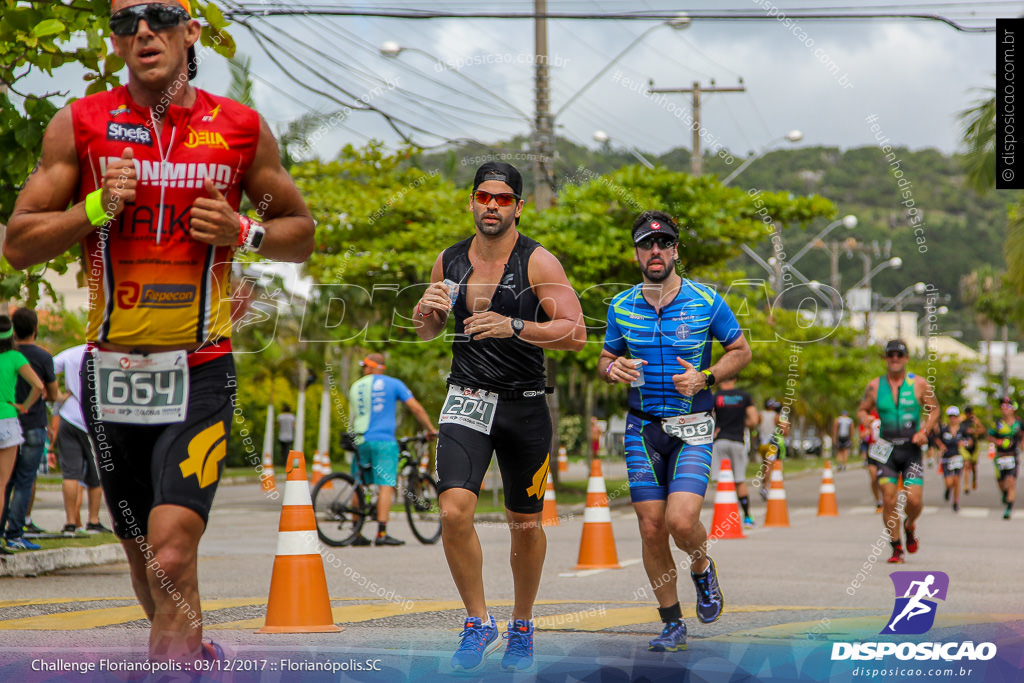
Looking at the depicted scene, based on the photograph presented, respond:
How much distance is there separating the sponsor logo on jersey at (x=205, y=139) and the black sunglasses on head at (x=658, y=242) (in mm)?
3033

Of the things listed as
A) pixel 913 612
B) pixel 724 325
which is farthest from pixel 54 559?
pixel 913 612

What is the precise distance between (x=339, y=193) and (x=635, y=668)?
18.8m

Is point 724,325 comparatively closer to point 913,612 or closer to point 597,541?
point 913,612

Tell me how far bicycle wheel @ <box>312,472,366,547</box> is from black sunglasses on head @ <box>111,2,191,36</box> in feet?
31.1

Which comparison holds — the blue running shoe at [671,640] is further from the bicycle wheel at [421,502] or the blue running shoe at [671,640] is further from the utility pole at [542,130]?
the utility pole at [542,130]

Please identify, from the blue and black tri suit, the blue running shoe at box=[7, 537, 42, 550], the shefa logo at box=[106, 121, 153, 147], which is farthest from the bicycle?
the shefa logo at box=[106, 121, 153, 147]

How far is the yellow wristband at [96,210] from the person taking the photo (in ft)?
11.6

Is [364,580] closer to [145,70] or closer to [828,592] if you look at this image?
[828,592]

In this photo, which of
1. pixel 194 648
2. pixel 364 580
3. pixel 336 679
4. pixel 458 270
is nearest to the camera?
pixel 194 648

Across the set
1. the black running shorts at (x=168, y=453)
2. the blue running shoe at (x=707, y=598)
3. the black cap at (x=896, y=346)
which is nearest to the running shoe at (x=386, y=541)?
the black cap at (x=896, y=346)

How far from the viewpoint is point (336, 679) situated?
447 cm

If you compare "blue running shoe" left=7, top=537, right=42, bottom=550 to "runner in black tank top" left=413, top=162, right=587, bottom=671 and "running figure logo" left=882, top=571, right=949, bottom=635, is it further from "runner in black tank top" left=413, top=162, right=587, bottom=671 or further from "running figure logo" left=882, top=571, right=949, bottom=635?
"running figure logo" left=882, top=571, right=949, bottom=635

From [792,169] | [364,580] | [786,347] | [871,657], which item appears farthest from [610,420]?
[871,657]

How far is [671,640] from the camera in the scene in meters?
5.78
